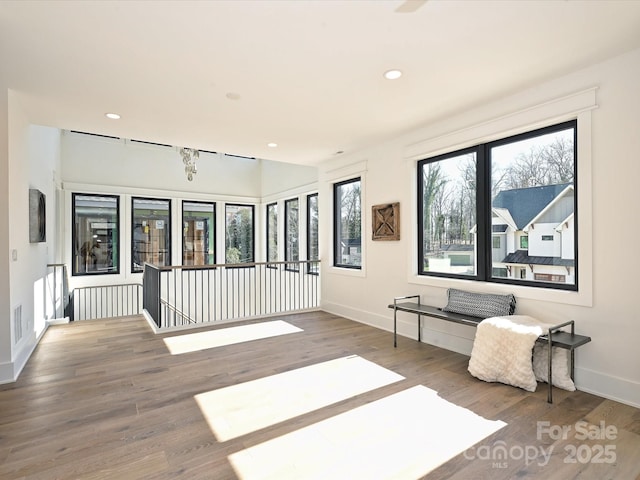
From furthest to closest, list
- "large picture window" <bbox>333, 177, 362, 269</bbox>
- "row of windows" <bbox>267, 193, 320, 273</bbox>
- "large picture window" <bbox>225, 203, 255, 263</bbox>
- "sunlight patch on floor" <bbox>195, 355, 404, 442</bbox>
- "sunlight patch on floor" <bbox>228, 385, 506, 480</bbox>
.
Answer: "large picture window" <bbox>225, 203, 255, 263</bbox>
"row of windows" <bbox>267, 193, 320, 273</bbox>
"large picture window" <bbox>333, 177, 362, 269</bbox>
"sunlight patch on floor" <bbox>195, 355, 404, 442</bbox>
"sunlight patch on floor" <bbox>228, 385, 506, 480</bbox>

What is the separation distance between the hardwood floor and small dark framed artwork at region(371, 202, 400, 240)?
5.00 ft

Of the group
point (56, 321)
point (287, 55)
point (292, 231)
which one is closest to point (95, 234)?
point (56, 321)

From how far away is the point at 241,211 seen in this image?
9.52m

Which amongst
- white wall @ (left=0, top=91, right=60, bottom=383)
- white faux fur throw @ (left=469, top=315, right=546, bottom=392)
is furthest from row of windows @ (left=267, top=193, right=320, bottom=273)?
white wall @ (left=0, top=91, right=60, bottom=383)

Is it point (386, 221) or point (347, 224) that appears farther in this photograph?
point (347, 224)

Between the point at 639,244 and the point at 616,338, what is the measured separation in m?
0.77

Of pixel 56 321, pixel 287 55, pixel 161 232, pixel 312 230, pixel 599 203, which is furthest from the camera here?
pixel 161 232

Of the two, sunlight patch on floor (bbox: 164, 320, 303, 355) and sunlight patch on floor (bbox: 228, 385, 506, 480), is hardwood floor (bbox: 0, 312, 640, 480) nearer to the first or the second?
sunlight patch on floor (bbox: 228, 385, 506, 480)

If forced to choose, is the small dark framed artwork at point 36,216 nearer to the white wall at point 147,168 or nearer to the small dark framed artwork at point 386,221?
the white wall at point 147,168

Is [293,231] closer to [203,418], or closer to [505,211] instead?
[505,211]

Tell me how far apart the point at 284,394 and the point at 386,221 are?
112 inches

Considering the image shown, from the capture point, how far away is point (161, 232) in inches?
334

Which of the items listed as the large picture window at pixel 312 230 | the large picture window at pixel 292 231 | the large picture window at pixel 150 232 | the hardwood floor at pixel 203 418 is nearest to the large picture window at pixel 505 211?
the hardwood floor at pixel 203 418

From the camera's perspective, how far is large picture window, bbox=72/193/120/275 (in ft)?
24.6
